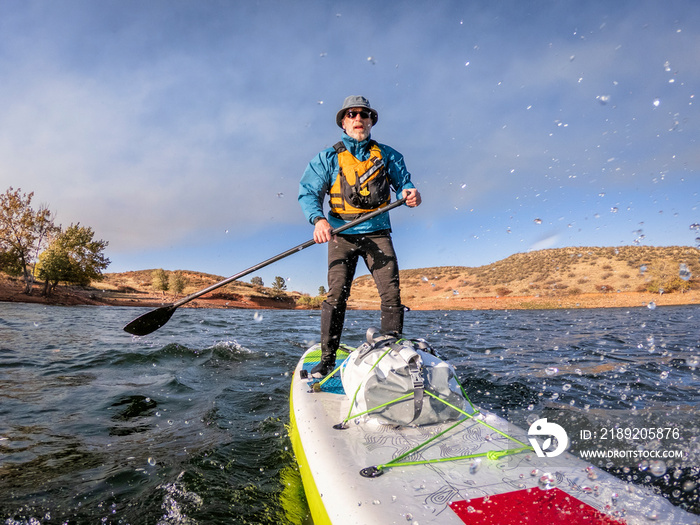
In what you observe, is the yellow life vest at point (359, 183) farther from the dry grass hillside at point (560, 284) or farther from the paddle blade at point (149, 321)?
the dry grass hillside at point (560, 284)

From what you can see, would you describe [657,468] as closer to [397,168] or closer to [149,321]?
[397,168]

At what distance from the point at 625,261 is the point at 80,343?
4735 centimetres

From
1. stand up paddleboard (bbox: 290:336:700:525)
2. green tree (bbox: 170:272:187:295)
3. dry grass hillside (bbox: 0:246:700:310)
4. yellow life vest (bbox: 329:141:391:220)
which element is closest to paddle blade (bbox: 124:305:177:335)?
yellow life vest (bbox: 329:141:391:220)

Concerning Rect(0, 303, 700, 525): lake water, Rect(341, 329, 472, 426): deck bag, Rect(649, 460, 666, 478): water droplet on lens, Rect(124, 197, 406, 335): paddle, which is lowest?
Rect(0, 303, 700, 525): lake water

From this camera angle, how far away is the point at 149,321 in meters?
4.61

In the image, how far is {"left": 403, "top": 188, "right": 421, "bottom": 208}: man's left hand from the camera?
10.7 feet

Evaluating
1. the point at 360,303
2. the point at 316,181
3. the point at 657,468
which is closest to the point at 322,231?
the point at 316,181

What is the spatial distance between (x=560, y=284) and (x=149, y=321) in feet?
139

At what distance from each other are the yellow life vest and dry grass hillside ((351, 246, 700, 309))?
28.1 m

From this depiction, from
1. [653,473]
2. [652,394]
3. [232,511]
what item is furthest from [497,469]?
[652,394]

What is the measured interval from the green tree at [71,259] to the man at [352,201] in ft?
107

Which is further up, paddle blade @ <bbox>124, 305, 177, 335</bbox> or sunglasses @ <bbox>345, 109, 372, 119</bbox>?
sunglasses @ <bbox>345, 109, 372, 119</bbox>

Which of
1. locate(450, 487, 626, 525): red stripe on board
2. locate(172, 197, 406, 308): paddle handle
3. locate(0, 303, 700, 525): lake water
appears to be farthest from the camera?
locate(172, 197, 406, 308): paddle handle

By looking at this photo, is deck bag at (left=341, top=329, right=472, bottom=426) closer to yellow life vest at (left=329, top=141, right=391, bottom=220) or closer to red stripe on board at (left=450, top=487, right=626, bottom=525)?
red stripe on board at (left=450, top=487, right=626, bottom=525)
